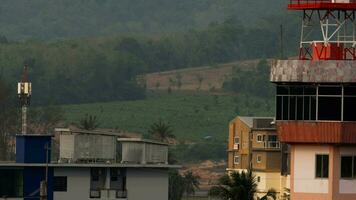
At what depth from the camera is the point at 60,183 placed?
76375mm

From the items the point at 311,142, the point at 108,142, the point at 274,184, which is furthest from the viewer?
the point at 274,184

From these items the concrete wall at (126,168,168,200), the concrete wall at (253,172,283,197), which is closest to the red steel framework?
the concrete wall at (126,168,168,200)

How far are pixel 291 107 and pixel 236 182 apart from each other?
15683mm

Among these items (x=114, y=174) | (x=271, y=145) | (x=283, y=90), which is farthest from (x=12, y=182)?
(x=271, y=145)

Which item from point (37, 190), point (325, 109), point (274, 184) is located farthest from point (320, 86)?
point (274, 184)

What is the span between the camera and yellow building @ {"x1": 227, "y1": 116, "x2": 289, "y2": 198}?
130 meters

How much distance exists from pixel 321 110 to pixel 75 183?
26.7 metres

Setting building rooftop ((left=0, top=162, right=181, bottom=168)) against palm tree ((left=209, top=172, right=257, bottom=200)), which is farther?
building rooftop ((left=0, top=162, right=181, bottom=168))

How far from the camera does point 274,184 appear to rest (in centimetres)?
12612

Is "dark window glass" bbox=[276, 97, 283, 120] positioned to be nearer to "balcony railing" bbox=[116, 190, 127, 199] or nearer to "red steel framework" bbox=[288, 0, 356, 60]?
"red steel framework" bbox=[288, 0, 356, 60]

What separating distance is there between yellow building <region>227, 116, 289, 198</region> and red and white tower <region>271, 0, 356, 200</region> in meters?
71.2

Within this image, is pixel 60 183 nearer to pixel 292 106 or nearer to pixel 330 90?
pixel 292 106

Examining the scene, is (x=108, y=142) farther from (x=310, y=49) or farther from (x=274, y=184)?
(x=274, y=184)

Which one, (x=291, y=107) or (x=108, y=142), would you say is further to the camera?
(x=108, y=142)
